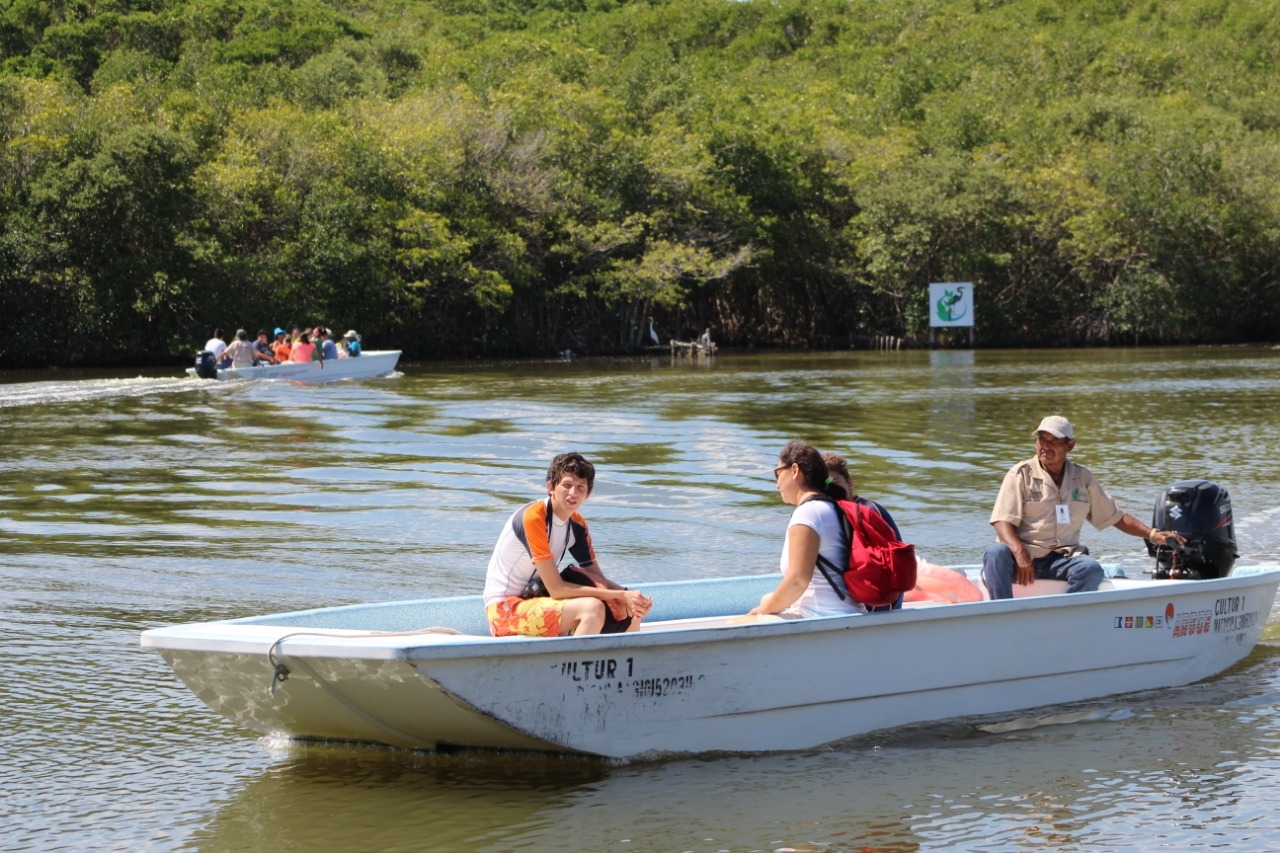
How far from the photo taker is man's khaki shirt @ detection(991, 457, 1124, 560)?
31.3 feet

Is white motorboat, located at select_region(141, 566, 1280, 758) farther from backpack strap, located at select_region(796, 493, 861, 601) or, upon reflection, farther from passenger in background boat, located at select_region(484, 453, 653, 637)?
passenger in background boat, located at select_region(484, 453, 653, 637)

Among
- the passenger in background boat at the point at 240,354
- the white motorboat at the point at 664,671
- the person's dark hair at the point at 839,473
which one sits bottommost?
the white motorboat at the point at 664,671

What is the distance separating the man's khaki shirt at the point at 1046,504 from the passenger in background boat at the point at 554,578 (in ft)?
8.31

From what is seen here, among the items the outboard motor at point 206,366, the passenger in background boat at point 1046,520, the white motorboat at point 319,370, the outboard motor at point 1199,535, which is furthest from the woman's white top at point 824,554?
the outboard motor at point 206,366

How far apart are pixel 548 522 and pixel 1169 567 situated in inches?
162

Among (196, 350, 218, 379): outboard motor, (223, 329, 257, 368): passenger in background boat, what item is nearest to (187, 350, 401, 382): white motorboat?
(196, 350, 218, 379): outboard motor

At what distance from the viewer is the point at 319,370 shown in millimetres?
40000

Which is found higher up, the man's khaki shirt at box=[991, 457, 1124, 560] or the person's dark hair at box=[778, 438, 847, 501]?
the person's dark hair at box=[778, 438, 847, 501]

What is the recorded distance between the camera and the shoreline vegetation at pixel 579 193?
4928cm

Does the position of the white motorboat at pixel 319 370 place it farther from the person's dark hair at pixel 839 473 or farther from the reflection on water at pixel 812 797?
the reflection on water at pixel 812 797

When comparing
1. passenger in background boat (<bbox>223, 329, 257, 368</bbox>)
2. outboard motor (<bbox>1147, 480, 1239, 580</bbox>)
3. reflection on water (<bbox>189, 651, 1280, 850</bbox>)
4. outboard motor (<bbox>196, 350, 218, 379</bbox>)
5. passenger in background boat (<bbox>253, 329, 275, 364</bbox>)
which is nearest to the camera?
reflection on water (<bbox>189, 651, 1280, 850</bbox>)

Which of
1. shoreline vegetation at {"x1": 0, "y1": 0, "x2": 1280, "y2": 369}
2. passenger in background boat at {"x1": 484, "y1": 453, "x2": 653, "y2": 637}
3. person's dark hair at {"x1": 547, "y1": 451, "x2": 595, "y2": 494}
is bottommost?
passenger in background boat at {"x1": 484, "y1": 453, "x2": 653, "y2": 637}

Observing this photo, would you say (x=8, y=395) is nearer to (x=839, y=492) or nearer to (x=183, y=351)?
(x=183, y=351)

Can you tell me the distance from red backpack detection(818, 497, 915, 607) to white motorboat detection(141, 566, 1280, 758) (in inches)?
4.8
